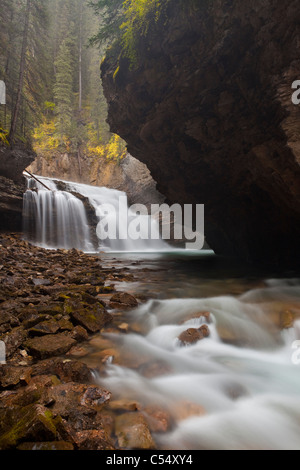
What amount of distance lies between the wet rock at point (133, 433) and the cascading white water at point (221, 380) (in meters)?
0.12

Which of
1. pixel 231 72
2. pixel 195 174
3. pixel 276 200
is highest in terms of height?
pixel 231 72

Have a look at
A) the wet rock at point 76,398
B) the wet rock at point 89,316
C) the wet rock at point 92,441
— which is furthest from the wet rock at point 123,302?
the wet rock at point 92,441

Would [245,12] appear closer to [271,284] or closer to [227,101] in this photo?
[227,101]

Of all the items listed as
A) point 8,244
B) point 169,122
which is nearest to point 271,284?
point 169,122

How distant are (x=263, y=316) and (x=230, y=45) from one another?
6.31 meters

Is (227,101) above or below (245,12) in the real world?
below

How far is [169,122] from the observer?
8.48 metres

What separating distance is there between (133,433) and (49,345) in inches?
58.3

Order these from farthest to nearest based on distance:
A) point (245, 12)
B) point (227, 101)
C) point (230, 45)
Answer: point (227, 101), point (230, 45), point (245, 12)

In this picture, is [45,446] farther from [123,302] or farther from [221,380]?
[123,302]

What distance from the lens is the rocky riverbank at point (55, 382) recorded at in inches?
59.2

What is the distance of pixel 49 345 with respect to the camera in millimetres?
2750

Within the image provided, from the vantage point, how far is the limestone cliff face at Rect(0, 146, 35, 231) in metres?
12.6

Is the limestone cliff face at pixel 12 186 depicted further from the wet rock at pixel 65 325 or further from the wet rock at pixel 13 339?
the wet rock at pixel 13 339
